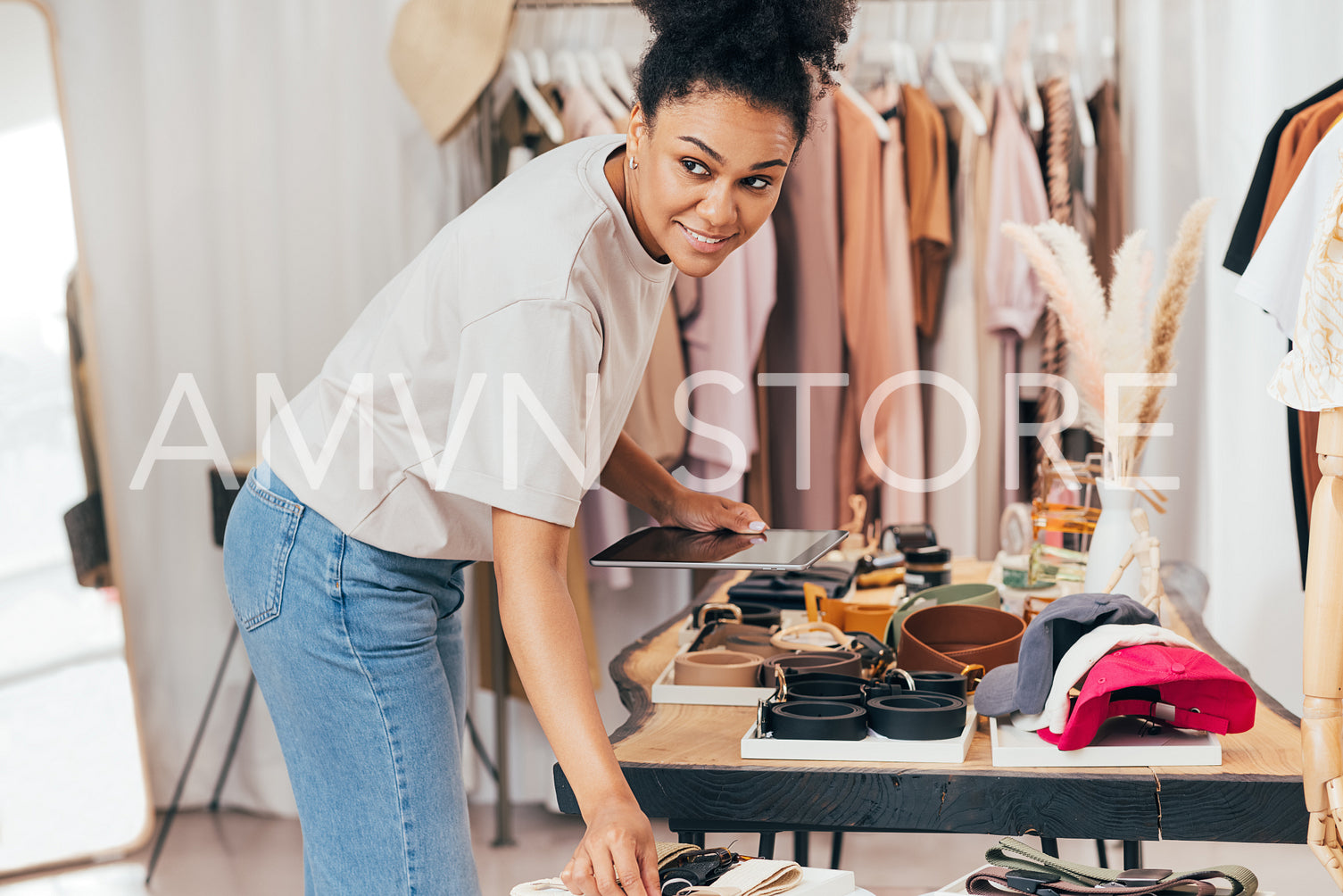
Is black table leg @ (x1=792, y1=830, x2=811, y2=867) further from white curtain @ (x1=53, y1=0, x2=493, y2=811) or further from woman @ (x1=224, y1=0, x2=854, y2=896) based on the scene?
white curtain @ (x1=53, y1=0, x2=493, y2=811)

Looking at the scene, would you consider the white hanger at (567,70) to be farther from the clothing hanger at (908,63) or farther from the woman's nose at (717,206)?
the woman's nose at (717,206)

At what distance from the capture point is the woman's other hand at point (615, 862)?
816mm

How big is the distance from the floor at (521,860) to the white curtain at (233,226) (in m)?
0.15

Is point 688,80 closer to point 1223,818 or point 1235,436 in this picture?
point 1223,818

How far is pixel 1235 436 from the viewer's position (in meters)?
2.66

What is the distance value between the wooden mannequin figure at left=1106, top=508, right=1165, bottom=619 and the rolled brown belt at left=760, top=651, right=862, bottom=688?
0.39 m

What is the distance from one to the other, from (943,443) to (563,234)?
6.41 ft

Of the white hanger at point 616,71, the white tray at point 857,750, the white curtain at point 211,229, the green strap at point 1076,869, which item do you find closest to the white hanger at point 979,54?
the white hanger at point 616,71

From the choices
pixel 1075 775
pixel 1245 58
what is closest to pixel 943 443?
pixel 1245 58

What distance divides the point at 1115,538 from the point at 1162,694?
395mm

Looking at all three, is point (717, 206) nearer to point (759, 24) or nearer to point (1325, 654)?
point (759, 24)

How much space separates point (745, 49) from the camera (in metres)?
0.96

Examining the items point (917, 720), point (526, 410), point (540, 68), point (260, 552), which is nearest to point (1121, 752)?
point (917, 720)

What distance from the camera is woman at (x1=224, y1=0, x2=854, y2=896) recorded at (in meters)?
0.93
